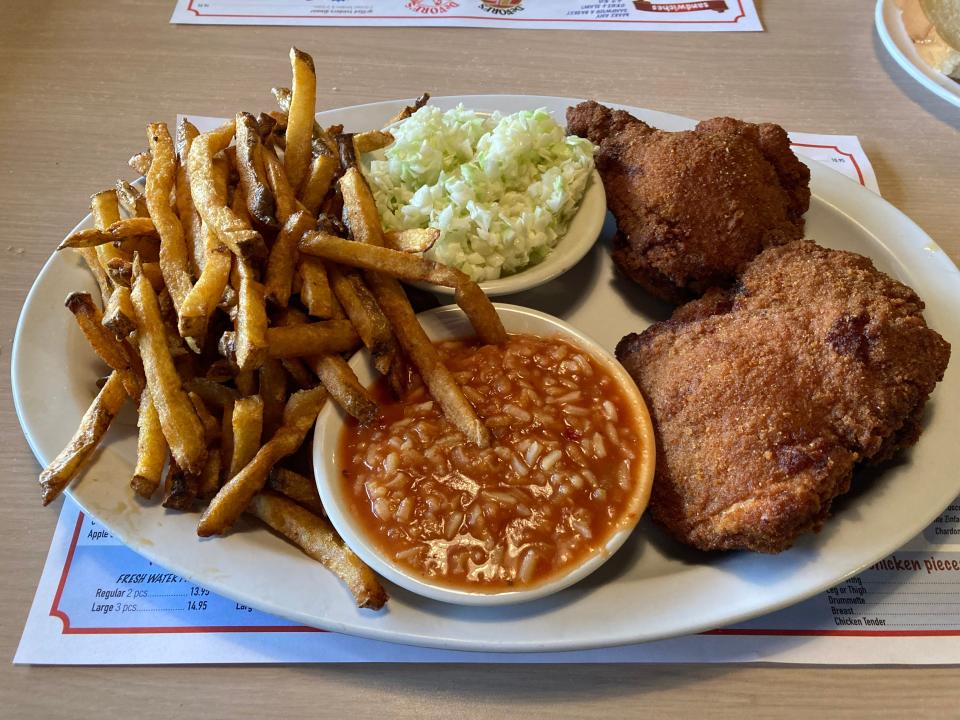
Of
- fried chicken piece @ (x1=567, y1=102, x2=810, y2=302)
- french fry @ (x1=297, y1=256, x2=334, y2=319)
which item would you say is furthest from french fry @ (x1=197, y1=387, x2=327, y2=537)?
fried chicken piece @ (x1=567, y1=102, x2=810, y2=302)

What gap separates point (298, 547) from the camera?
177cm

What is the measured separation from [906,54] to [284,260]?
312 cm

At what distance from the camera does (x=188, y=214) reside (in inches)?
75.8

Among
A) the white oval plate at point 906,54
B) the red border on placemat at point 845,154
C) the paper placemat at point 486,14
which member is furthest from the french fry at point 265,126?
the white oval plate at point 906,54

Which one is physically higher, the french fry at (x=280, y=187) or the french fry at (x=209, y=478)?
the french fry at (x=280, y=187)

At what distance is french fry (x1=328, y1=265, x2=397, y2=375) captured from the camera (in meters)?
1.83

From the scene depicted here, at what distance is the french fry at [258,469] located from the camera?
164 centimetres

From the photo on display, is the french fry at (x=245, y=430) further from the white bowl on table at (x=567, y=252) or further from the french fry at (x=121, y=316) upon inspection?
the white bowl on table at (x=567, y=252)

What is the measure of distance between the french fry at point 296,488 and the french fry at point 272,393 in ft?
0.39

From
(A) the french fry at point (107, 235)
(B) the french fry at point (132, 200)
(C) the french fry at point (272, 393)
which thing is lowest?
(C) the french fry at point (272, 393)

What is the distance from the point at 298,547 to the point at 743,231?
5.18ft

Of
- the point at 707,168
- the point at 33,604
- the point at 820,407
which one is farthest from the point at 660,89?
the point at 33,604

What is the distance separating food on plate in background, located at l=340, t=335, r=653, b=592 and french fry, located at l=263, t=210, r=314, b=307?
1.18 feet

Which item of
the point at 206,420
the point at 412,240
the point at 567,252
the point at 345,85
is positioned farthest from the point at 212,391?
the point at 345,85
